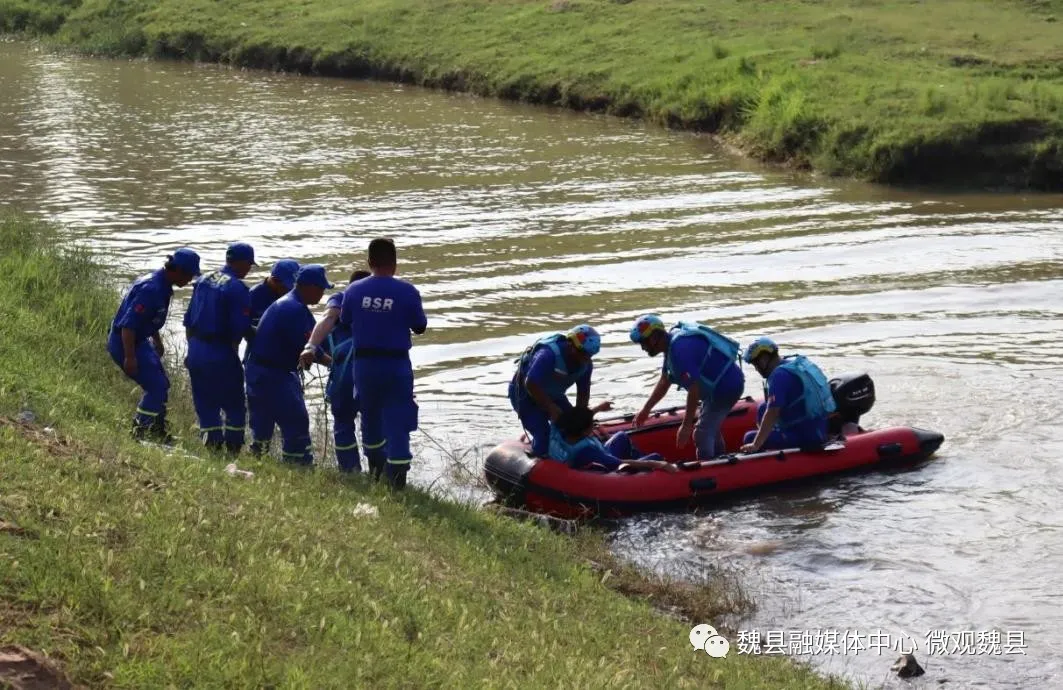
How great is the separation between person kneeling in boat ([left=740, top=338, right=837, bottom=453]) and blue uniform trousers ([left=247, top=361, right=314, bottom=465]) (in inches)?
159

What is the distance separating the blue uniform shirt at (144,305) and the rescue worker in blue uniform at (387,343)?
5.86ft

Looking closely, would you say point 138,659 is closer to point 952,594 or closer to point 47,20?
point 952,594

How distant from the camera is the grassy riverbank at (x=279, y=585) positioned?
617 centimetres

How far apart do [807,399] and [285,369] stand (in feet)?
15.9

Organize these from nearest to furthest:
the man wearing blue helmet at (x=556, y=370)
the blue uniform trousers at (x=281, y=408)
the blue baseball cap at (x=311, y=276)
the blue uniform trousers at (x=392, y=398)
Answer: the blue uniform trousers at (x=392, y=398) < the blue baseball cap at (x=311, y=276) < the blue uniform trousers at (x=281, y=408) < the man wearing blue helmet at (x=556, y=370)

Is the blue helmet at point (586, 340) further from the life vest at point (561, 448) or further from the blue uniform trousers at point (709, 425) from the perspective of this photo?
the blue uniform trousers at point (709, 425)

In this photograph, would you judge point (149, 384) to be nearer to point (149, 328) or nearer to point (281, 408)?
point (149, 328)

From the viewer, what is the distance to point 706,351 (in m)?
12.8

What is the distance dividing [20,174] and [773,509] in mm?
Result: 18985

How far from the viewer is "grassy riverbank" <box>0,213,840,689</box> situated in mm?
6168

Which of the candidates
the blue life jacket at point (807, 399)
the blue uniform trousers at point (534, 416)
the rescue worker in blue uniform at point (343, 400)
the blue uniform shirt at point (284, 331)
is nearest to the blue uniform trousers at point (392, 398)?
the blue uniform shirt at point (284, 331)

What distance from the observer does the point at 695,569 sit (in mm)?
11344

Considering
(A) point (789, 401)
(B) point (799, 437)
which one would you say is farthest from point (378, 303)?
(B) point (799, 437)

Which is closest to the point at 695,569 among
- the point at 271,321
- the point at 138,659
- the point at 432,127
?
the point at 271,321
